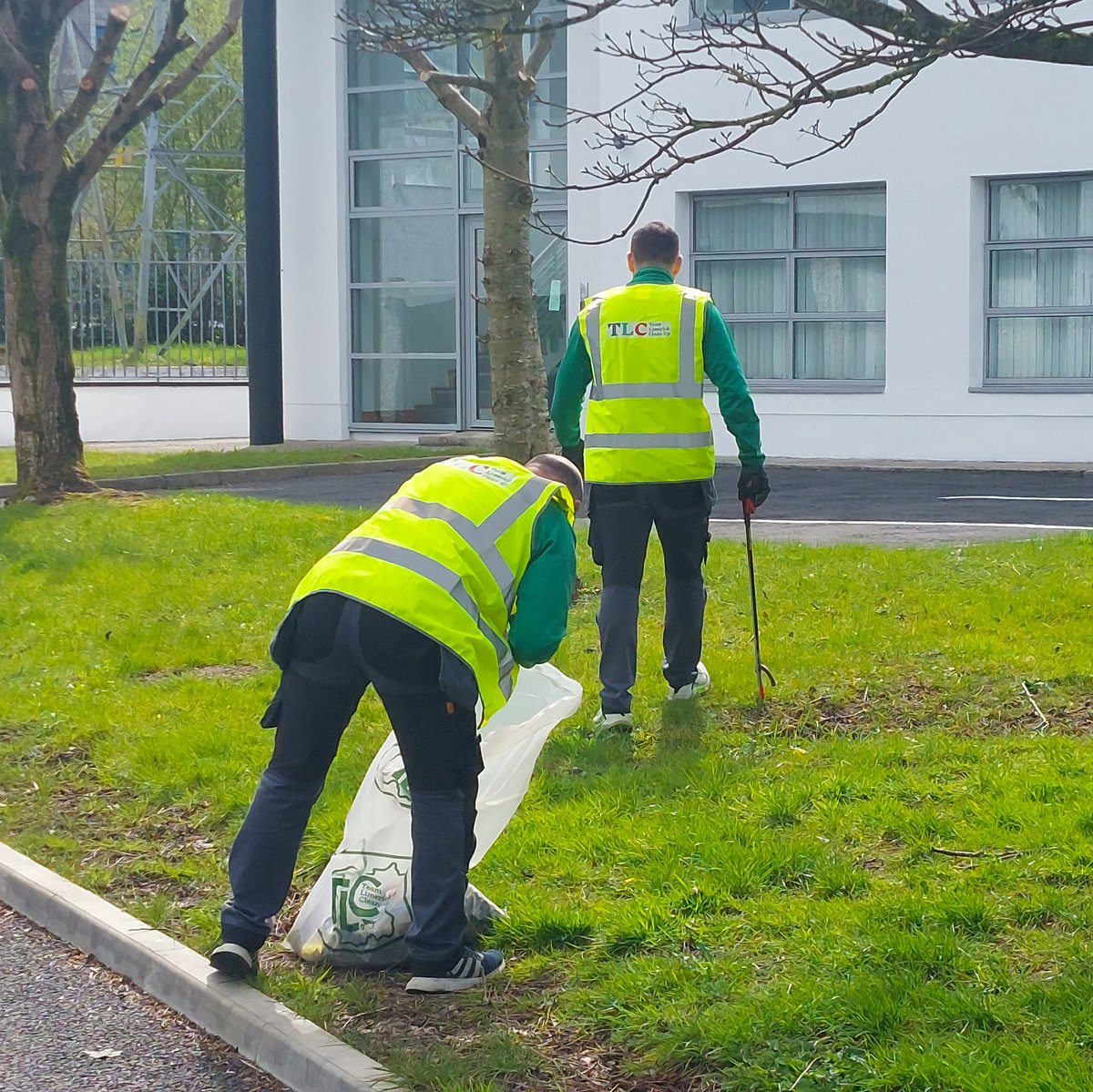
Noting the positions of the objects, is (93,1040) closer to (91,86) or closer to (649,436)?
(649,436)

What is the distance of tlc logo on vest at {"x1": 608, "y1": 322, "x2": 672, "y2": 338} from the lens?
696 cm

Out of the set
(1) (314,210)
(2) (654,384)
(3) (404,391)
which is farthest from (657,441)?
(1) (314,210)

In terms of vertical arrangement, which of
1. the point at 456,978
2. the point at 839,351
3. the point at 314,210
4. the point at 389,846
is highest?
the point at 314,210

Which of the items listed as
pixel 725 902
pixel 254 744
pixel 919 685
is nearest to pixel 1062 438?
pixel 919 685

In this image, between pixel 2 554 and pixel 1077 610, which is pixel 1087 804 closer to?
pixel 1077 610

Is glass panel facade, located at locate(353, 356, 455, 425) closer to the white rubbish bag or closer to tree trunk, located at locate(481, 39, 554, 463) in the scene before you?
tree trunk, located at locate(481, 39, 554, 463)

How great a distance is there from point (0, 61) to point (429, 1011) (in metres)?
12.6

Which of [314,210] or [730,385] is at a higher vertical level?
[314,210]

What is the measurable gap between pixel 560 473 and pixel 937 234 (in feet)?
50.7

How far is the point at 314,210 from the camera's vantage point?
24391 mm

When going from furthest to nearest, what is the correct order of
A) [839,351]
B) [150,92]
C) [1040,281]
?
[839,351] → [1040,281] → [150,92]

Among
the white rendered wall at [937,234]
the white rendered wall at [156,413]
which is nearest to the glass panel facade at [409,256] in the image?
the white rendered wall at [937,234]

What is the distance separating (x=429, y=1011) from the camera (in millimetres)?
4469

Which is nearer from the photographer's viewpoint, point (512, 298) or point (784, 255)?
A: point (512, 298)
